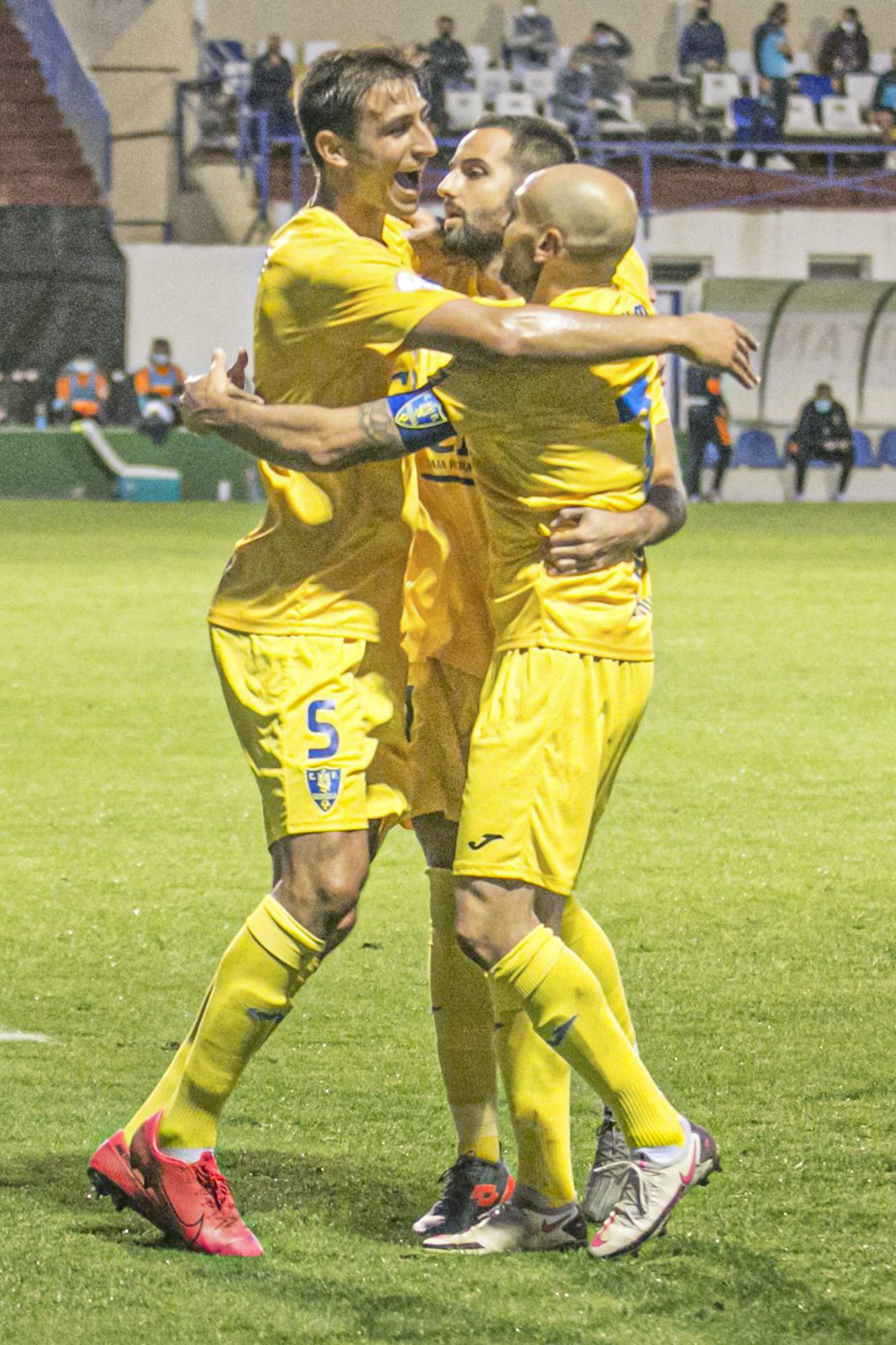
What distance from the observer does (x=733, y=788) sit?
29.2 ft

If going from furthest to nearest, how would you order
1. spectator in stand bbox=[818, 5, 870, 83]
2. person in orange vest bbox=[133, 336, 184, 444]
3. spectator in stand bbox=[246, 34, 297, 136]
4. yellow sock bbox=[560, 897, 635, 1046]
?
spectator in stand bbox=[818, 5, 870, 83] → spectator in stand bbox=[246, 34, 297, 136] → person in orange vest bbox=[133, 336, 184, 444] → yellow sock bbox=[560, 897, 635, 1046]

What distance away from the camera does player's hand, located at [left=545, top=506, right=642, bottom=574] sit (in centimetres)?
365

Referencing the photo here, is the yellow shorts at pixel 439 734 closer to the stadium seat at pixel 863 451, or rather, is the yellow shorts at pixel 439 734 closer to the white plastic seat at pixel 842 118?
the stadium seat at pixel 863 451

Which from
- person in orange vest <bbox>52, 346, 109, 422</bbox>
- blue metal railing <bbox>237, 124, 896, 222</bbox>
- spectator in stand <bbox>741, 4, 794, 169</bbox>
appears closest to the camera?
person in orange vest <bbox>52, 346, 109, 422</bbox>

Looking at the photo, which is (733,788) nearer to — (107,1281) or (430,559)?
(430,559)

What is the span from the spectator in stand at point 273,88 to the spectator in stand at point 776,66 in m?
6.96

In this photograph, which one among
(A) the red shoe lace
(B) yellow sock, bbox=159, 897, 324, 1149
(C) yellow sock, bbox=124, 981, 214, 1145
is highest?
(B) yellow sock, bbox=159, 897, 324, 1149

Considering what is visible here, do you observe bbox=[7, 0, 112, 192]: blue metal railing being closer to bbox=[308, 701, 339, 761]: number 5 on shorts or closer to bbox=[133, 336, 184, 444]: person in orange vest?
bbox=[133, 336, 184, 444]: person in orange vest

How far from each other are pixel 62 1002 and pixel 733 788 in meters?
3.90

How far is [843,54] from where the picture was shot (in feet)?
113

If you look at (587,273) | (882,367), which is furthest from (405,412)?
(882,367)

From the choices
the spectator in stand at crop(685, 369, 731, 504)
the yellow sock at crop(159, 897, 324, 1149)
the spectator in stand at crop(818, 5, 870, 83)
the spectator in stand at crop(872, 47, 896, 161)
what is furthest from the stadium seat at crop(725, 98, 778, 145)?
the yellow sock at crop(159, 897, 324, 1149)

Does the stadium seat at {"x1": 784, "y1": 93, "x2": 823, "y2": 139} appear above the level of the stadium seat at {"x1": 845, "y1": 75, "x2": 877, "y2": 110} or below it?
below

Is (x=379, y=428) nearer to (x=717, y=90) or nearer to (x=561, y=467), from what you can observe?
(x=561, y=467)
